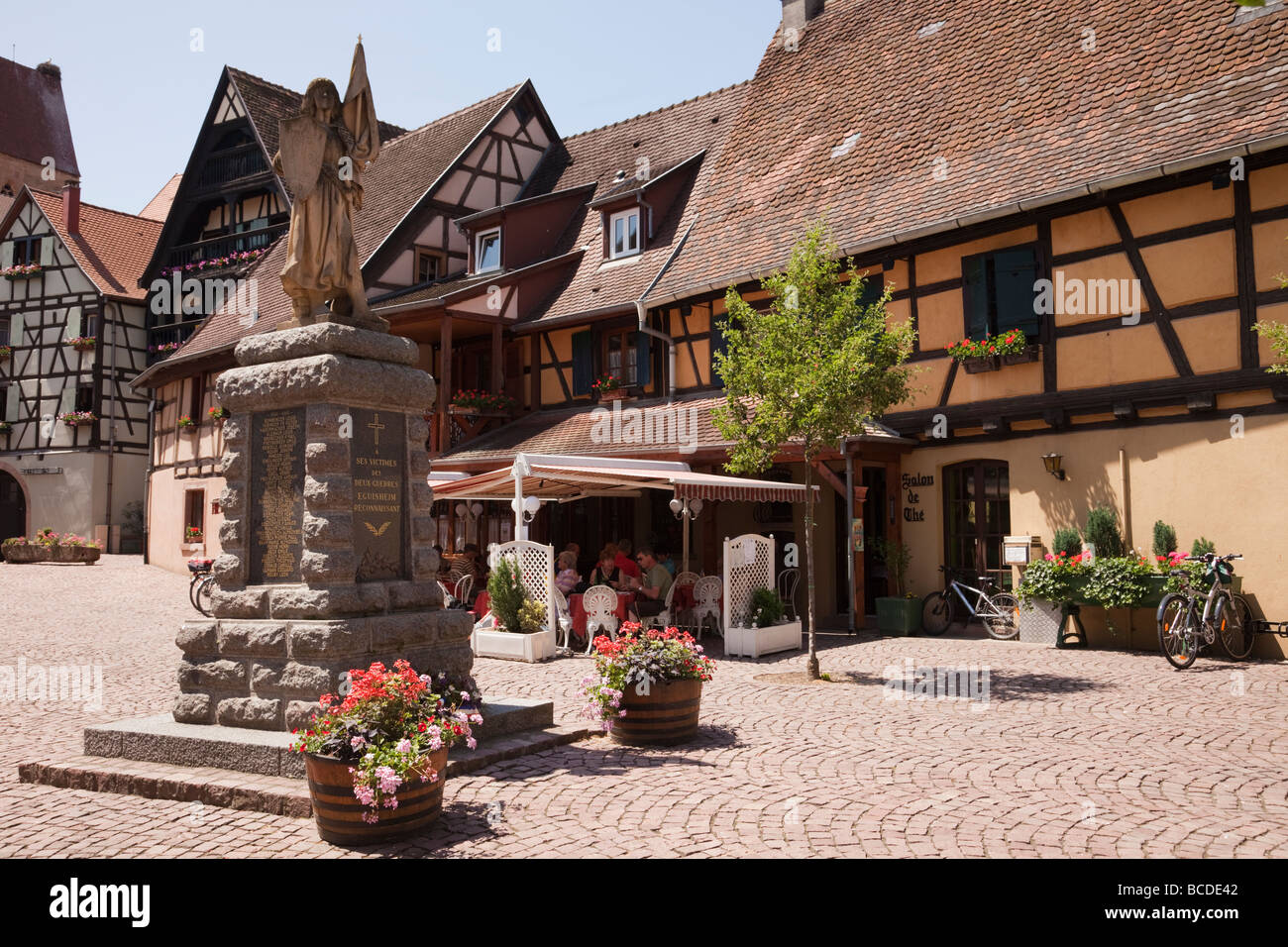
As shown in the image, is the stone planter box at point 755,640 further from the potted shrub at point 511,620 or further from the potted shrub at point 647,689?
the potted shrub at point 647,689

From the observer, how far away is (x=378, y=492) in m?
6.44

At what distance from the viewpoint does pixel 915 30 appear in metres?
17.5

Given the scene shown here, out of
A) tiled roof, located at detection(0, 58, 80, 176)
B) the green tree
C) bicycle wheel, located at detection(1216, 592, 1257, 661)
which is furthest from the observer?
tiled roof, located at detection(0, 58, 80, 176)

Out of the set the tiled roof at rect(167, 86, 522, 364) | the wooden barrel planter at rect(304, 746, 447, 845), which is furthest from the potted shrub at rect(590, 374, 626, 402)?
the wooden barrel planter at rect(304, 746, 447, 845)

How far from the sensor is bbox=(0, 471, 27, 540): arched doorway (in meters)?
31.6

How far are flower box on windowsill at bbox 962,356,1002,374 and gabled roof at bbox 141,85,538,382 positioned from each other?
44.6 feet

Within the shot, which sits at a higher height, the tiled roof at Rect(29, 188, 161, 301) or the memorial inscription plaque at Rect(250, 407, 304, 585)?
the tiled roof at Rect(29, 188, 161, 301)

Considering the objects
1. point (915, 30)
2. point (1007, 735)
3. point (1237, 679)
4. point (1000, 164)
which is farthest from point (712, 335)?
point (1007, 735)

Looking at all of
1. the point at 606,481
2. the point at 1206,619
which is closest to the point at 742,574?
the point at 606,481

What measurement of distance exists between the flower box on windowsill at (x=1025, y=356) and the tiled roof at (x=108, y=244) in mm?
26813

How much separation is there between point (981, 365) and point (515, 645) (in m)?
7.16

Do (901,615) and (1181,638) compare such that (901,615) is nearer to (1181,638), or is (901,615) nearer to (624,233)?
(1181,638)

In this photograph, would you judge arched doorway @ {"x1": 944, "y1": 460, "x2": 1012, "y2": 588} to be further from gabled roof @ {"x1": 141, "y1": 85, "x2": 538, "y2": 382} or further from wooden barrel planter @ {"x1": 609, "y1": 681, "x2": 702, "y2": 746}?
gabled roof @ {"x1": 141, "y1": 85, "x2": 538, "y2": 382}

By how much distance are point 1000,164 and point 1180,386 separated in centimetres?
403
